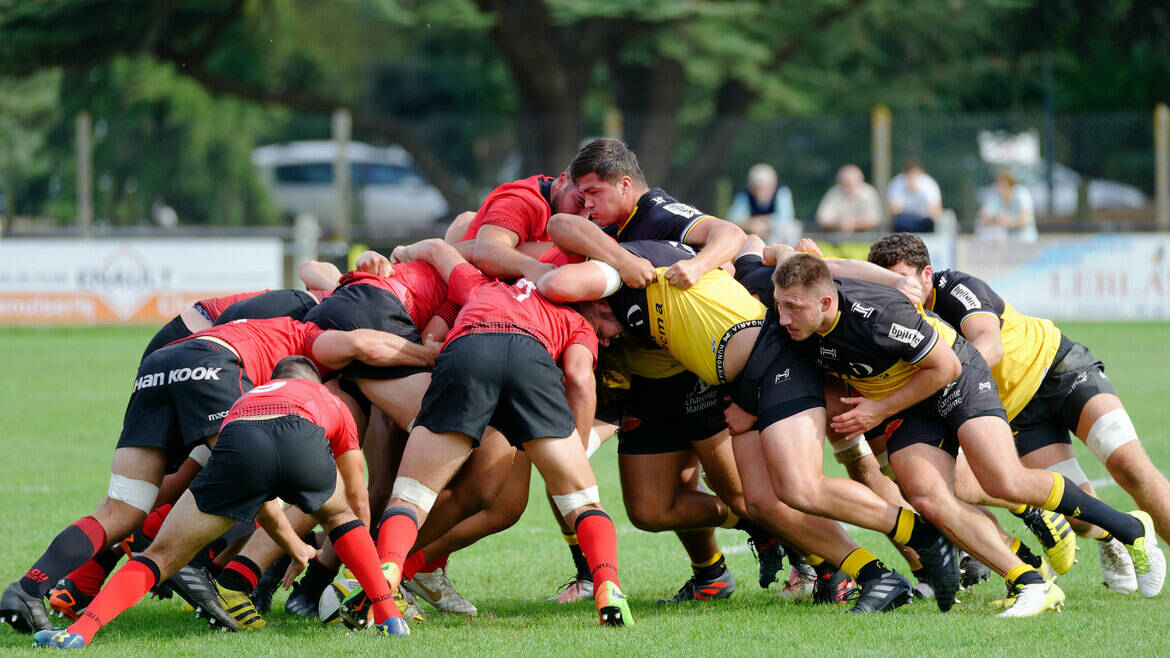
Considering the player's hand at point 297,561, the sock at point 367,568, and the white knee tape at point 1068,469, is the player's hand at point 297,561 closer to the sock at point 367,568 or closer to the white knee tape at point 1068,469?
the sock at point 367,568

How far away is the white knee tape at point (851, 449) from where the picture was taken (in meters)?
6.02

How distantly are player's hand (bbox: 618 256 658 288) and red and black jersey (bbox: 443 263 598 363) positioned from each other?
0.26 meters

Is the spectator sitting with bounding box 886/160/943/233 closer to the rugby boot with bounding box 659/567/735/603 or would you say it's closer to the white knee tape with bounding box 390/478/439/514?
the rugby boot with bounding box 659/567/735/603

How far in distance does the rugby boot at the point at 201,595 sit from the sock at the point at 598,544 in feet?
4.61

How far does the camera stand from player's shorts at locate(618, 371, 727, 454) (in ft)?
20.5

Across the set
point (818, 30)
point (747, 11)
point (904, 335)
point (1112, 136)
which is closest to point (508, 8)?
point (747, 11)

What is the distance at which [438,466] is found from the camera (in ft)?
17.9

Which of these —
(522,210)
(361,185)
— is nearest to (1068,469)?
(522,210)

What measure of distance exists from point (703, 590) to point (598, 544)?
93cm

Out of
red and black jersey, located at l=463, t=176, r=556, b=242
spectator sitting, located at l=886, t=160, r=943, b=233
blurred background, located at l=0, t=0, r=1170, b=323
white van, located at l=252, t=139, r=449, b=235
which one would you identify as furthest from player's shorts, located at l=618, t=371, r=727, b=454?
white van, located at l=252, t=139, r=449, b=235

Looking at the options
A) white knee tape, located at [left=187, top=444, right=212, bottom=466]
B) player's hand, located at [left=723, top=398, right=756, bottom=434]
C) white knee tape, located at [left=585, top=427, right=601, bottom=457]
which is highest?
player's hand, located at [left=723, top=398, right=756, bottom=434]

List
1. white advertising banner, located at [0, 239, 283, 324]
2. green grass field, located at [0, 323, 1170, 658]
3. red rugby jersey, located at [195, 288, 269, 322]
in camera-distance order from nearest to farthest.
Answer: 1. green grass field, located at [0, 323, 1170, 658]
2. red rugby jersey, located at [195, 288, 269, 322]
3. white advertising banner, located at [0, 239, 283, 324]

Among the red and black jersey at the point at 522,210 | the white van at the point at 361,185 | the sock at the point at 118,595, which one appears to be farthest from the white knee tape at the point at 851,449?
the white van at the point at 361,185

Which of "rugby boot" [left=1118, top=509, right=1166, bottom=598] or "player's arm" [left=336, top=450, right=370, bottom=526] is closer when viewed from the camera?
"player's arm" [left=336, top=450, right=370, bottom=526]
